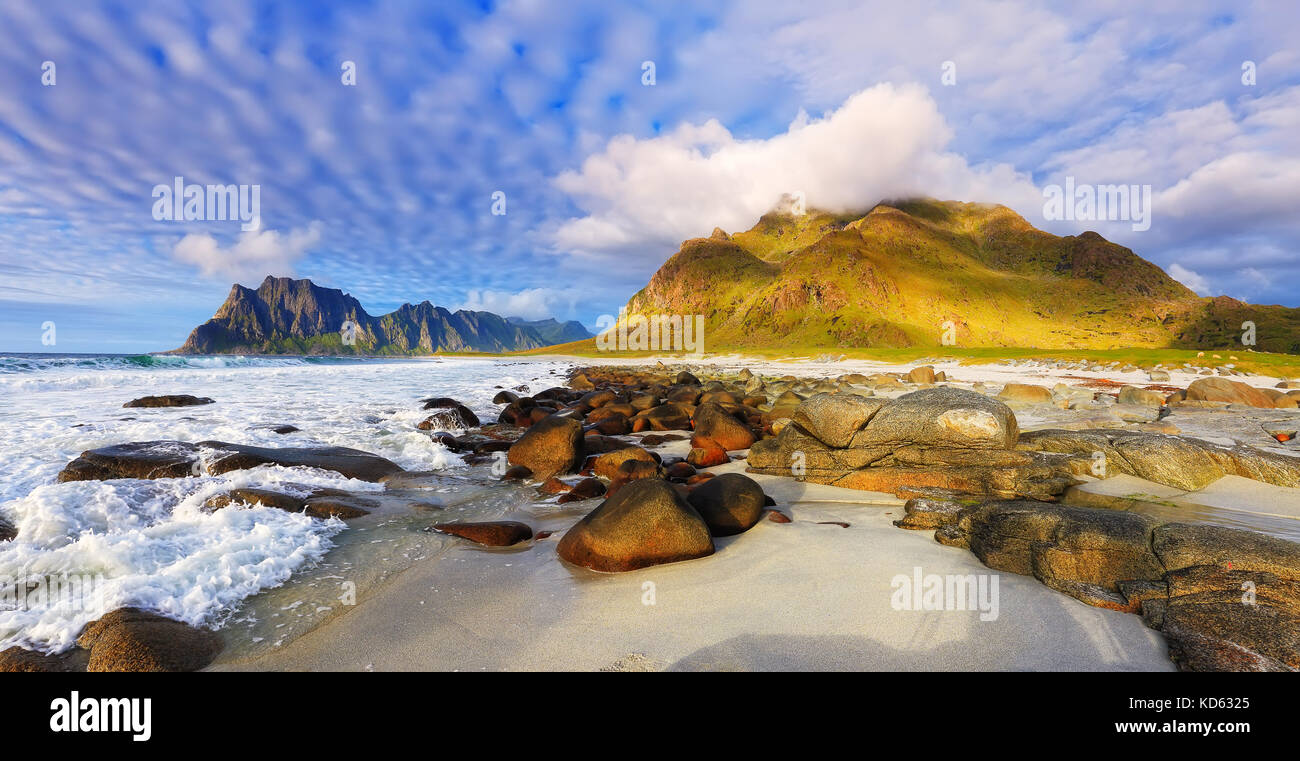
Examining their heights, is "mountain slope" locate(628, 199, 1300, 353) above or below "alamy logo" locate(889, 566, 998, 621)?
above

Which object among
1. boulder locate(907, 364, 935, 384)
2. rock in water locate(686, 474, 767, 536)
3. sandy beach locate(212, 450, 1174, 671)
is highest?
boulder locate(907, 364, 935, 384)

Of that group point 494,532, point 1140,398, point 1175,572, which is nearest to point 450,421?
point 494,532

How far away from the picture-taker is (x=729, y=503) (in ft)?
23.8

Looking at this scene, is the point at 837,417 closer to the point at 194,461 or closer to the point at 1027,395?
the point at 194,461

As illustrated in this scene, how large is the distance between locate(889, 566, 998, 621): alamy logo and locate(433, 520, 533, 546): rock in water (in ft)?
16.0

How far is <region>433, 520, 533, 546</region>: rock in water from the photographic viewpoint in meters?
6.97

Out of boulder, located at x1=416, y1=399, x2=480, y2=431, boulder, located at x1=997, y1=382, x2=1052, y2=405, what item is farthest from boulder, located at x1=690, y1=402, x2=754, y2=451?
boulder, located at x1=997, y1=382, x2=1052, y2=405

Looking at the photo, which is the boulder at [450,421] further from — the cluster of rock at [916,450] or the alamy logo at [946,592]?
the alamy logo at [946,592]

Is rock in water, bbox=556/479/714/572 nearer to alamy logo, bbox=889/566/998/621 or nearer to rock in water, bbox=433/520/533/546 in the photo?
rock in water, bbox=433/520/533/546

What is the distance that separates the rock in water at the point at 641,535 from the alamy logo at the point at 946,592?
2215 mm

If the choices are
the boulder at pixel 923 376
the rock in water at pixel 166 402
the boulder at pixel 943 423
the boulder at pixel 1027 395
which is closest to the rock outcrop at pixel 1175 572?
the boulder at pixel 943 423

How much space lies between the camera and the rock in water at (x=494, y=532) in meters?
6.97
